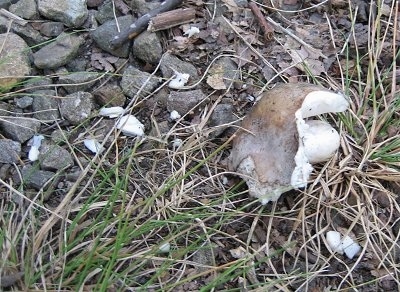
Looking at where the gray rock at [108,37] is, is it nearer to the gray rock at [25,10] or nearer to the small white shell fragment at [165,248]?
the gray rock at [25,10]

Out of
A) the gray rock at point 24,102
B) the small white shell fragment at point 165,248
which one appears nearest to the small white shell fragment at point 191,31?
the gray rock at point 24,102

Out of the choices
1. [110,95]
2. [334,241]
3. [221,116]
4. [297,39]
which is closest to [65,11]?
[110,95]

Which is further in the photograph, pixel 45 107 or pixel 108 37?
pixel 108 37

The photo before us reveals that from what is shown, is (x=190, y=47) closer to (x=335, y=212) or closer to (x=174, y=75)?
(x=174, y=75)

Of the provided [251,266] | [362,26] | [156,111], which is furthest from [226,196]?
[362,26]

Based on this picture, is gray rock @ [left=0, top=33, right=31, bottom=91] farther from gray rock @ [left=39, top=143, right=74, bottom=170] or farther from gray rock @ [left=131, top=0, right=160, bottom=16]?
gray rock @ [left=131, top=0, right=160, bottom=16]

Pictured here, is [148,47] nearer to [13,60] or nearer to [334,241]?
[13,60]

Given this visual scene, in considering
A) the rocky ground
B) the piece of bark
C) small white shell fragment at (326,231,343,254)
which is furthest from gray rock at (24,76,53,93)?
small white shell fragment at (326,231,343,254)
